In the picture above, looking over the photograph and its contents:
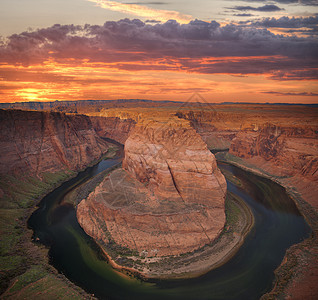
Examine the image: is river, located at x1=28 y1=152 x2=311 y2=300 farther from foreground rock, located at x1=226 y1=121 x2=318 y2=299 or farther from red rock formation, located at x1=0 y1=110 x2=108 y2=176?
A: red rock formation, located at x1=0 y1=110 x2=108 y2=176

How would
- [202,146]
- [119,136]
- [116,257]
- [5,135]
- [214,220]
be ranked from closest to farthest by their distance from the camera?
[116,257] < [214,220] < [202,146] < [5,135] < [119,136]

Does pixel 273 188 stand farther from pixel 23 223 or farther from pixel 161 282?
pixel 23 223

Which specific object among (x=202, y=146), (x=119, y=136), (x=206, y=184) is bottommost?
(x=119, y=136)

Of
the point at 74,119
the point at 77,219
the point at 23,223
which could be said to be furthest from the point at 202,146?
the point at 74,119

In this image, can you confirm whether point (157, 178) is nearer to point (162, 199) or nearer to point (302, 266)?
point (162, 199)

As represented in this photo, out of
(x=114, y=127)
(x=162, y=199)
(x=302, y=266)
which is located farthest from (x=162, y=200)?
(x=114, y=127)

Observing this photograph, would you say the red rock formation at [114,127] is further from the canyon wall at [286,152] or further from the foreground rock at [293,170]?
→ the canyon wall at [286,152]
